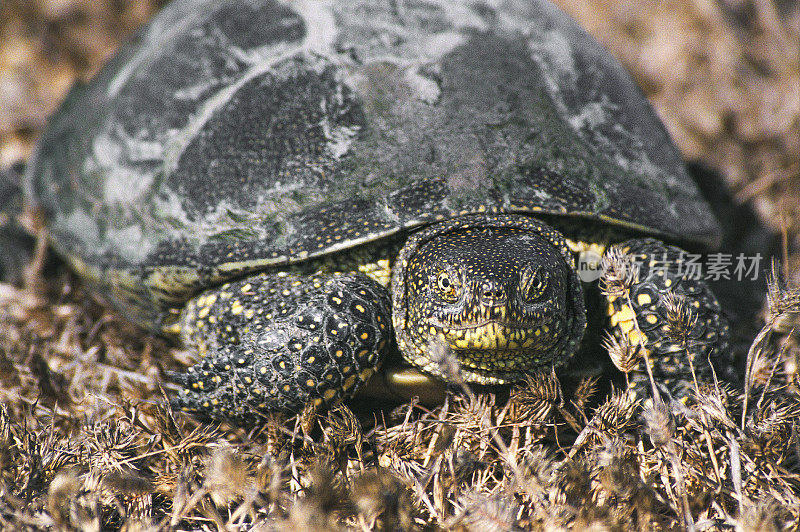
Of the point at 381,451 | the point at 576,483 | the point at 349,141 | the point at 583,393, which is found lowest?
the point at 381,451

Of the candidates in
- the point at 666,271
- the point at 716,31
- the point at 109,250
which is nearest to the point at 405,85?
the point at 666,271

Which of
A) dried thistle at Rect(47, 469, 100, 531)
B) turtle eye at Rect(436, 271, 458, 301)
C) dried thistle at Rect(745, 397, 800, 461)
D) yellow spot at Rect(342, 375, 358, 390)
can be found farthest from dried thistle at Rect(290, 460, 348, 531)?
dried thistle at Rect(745, 397, 800, 461)

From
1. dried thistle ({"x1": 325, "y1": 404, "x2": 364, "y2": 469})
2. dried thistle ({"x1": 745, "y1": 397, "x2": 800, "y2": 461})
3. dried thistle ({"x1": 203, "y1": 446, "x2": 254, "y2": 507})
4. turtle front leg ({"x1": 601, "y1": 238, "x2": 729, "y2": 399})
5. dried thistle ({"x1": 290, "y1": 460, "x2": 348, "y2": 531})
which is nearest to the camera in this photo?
dried thistle ({"x1": 290, "y1": 460, "x2": 348, "y2": 531})

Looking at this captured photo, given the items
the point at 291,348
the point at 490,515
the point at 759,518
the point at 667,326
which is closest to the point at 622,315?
the point at 667,326

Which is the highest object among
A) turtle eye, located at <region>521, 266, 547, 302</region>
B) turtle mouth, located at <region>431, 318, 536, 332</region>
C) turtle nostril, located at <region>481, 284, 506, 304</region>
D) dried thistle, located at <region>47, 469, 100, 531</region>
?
turtle nostril, located at <region>481, 284, 506, 304</region>

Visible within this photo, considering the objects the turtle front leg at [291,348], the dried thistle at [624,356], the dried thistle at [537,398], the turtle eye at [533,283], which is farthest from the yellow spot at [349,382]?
the dried thistle at [624,356]

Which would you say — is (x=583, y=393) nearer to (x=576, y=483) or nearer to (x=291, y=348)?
(x=576, y=483)

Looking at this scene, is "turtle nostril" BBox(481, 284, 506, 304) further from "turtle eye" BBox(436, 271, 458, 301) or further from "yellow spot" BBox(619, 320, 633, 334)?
"yellow spot" BBox(619, 320, 633, 334)

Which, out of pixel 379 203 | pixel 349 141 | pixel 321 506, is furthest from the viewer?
pixel 349 141
